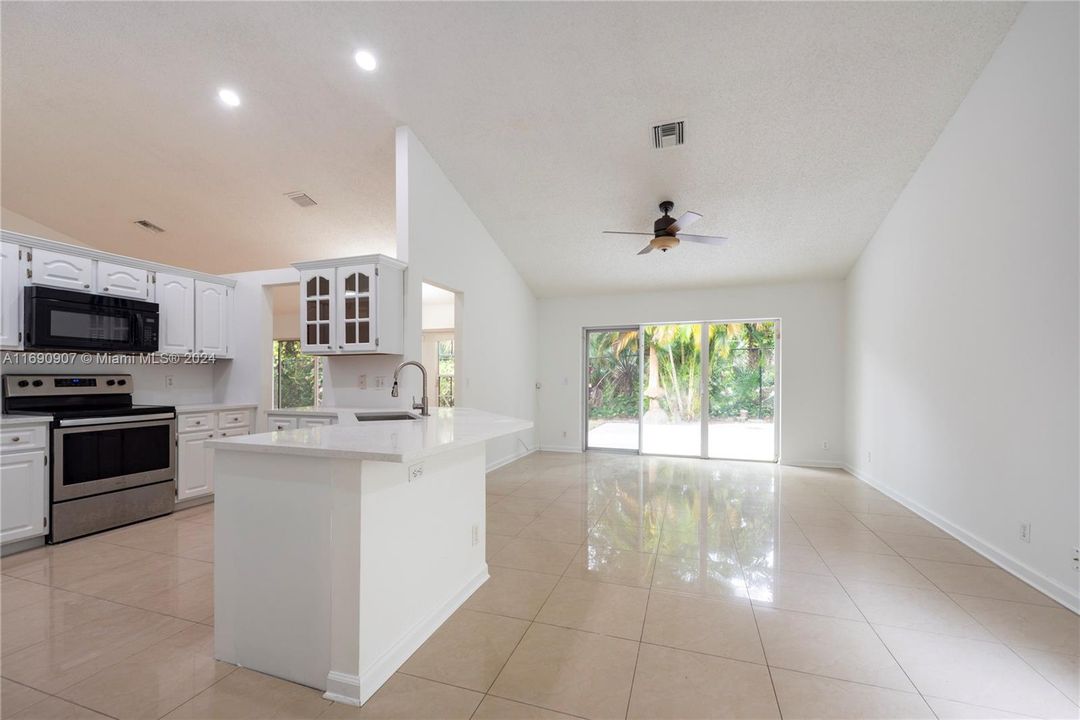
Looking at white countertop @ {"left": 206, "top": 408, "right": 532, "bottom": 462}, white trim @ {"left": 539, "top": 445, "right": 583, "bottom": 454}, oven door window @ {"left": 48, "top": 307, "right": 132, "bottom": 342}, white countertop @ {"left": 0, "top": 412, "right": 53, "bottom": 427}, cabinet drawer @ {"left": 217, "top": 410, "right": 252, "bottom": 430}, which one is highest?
Answer: oven door window @ {"left": 48, "top": 307, "right": 132, "bottom": 342}

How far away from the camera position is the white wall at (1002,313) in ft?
7.62

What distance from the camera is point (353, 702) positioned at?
5.20 ft

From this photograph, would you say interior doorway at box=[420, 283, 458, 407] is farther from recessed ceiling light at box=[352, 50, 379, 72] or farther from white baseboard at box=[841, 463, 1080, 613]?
white baseboard at box=[841, 463, 1080, 613]

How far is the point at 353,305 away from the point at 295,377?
491cm

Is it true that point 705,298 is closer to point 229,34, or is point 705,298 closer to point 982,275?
point 982,275

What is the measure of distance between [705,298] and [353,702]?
5936mm

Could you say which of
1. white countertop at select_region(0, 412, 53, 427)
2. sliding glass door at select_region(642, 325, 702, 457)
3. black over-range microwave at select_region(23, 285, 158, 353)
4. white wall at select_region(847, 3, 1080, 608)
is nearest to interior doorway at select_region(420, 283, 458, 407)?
sliding glass door at select_region(642, 325, 702, 457)

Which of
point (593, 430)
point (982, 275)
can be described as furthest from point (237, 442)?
point (593, 430)

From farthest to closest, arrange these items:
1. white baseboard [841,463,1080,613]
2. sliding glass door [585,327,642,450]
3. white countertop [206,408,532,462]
→ sliding glass door [585,327,642,450], white baseboard [841,463,1080,613], white countertop [206,408,532,462]

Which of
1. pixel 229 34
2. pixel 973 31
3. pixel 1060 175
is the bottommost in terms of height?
pixel 1060 175

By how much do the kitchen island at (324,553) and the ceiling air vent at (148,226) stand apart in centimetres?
500

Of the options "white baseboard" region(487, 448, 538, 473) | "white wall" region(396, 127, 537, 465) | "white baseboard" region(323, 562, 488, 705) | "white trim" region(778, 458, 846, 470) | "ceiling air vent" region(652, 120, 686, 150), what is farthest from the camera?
"white trim" region(778, 458, 846, 470)

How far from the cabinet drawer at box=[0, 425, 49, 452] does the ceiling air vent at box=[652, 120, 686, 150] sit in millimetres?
4878

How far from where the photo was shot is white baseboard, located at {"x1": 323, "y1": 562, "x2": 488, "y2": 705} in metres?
1.60
